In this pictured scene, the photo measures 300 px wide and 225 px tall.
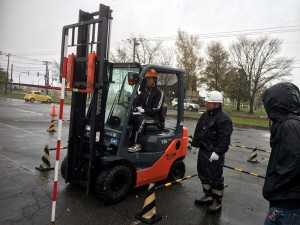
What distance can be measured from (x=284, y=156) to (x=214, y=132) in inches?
102

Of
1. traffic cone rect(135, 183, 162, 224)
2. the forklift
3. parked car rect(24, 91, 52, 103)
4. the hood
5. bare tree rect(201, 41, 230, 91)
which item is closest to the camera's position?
the hood

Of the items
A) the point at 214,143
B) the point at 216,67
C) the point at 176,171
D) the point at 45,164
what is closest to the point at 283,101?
the point at 214,143

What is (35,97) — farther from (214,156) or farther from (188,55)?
(214,156)

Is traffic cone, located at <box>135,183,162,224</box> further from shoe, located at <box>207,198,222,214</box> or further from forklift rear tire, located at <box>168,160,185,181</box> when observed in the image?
forklift rear tire, located at <box>168,160,185,181</box>

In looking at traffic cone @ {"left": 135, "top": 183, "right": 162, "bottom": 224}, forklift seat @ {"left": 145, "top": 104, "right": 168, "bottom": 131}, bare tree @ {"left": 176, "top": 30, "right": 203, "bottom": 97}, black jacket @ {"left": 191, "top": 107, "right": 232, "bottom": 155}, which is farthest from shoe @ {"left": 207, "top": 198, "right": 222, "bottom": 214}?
bare tree @ {"left": 176, "top": 30, "right": 203, "bottom": 97}

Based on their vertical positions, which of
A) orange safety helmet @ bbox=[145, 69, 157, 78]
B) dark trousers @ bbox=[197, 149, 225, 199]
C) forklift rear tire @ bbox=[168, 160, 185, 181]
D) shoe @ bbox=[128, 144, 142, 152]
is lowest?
forklift rear tire @ bbox=[168, 160, 185, 181]

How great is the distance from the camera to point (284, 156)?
223cm

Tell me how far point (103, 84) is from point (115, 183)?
1761 millimetres

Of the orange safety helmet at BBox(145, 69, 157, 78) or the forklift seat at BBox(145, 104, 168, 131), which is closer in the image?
the orange safety helmet at BBox(145, 69, 157, 78)

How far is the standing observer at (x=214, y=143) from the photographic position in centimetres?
469

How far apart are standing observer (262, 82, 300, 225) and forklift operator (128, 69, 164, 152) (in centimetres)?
301

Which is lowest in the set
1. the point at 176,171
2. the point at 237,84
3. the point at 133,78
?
the point at 176,171

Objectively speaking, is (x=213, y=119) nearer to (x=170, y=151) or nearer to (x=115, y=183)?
(x=170, y=151)

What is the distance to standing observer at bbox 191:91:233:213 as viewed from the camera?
4.69 m
